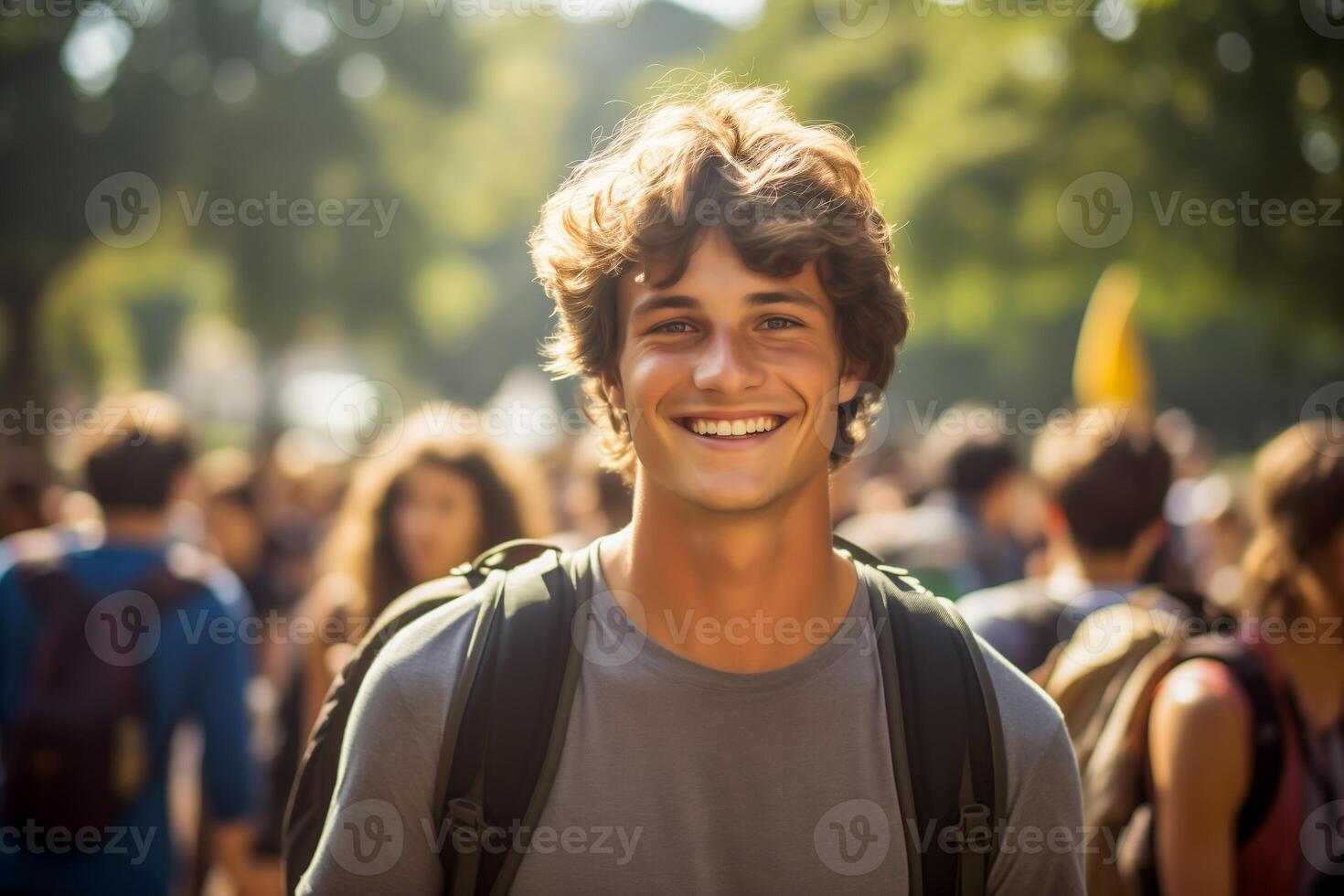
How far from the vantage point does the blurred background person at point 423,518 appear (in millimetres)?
4734

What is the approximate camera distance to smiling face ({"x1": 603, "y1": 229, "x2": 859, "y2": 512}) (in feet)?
7.93

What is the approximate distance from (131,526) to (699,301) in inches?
117

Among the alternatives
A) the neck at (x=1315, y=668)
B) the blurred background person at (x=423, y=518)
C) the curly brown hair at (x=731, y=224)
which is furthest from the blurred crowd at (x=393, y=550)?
the curly brown hair at (x=731, y=224)

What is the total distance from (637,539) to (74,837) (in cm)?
262

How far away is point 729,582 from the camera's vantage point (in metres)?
2.48

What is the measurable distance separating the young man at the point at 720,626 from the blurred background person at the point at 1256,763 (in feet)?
2.82

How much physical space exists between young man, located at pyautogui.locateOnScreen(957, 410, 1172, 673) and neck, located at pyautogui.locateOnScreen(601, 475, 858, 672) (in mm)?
1820

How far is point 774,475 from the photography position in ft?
8.04

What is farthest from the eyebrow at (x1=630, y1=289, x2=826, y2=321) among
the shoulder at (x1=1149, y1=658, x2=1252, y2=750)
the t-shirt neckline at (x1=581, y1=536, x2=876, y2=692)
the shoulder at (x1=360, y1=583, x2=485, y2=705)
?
the shoulder at (x1=1149, y1=658, x2=1252, y2=750)

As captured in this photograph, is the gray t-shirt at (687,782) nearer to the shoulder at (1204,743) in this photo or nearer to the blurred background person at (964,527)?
the shoulder at (1204,743)

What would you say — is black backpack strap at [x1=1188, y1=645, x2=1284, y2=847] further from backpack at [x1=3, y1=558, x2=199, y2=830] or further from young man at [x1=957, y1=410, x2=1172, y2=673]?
backpack at [x1=3, y1=558, x2=199, y2=830]

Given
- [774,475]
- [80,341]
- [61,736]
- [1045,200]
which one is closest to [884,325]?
[774,475]

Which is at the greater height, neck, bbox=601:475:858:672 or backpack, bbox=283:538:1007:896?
neck, bbox=601:475:858:672

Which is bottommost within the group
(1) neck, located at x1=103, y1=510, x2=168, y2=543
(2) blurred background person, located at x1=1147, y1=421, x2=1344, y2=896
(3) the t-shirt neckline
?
(2) blurred background person, located at x1=1147, y1=421, x2=1344, y2=896
